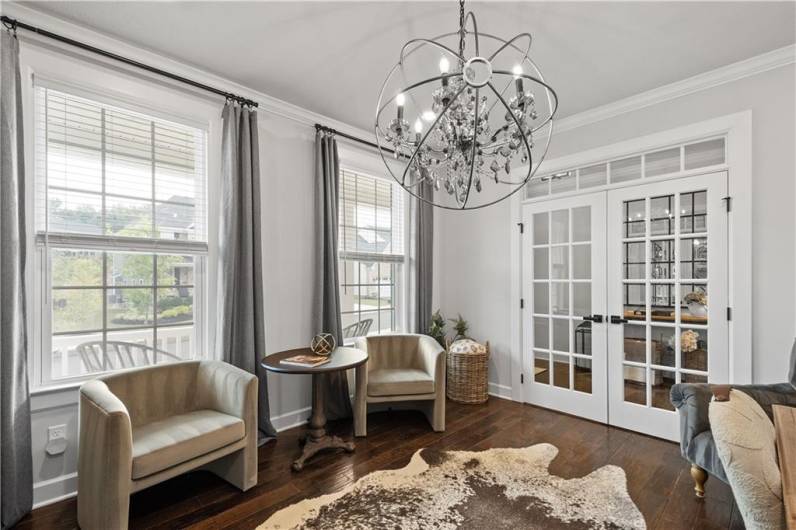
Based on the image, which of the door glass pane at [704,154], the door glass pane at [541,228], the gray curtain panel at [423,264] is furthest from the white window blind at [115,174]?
the door glass pane at [704,154]

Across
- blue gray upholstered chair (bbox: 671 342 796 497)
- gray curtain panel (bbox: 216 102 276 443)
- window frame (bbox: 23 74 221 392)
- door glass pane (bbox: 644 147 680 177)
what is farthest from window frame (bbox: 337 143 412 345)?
blue gray upholstered chair (bbox: 671 342 796 497)

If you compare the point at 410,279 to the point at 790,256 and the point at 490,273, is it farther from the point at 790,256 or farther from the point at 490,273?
the point at 790,256

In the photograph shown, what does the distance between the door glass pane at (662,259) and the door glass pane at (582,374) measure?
3.23 ft

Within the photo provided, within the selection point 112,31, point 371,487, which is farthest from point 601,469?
point 112,31

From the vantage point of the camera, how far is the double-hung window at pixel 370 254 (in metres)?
3.90

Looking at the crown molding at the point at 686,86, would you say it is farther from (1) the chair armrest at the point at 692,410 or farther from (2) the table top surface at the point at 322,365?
(2) the table top surface at the point at 322,365

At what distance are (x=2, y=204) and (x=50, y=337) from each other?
815 mm

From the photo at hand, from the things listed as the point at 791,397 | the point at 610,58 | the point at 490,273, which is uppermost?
the point at 610,58

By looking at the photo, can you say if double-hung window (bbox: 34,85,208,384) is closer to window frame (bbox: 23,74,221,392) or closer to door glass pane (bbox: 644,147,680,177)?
window frame (bbox: 23,74,221,392)

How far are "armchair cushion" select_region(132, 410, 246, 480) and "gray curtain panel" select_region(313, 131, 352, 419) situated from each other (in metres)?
1.16

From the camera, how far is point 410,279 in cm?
440

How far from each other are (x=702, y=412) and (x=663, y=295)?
3.96 ft

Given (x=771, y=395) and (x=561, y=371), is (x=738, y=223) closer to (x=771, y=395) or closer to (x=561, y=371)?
(x=771, y=395)

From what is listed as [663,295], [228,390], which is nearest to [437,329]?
[663,295]
